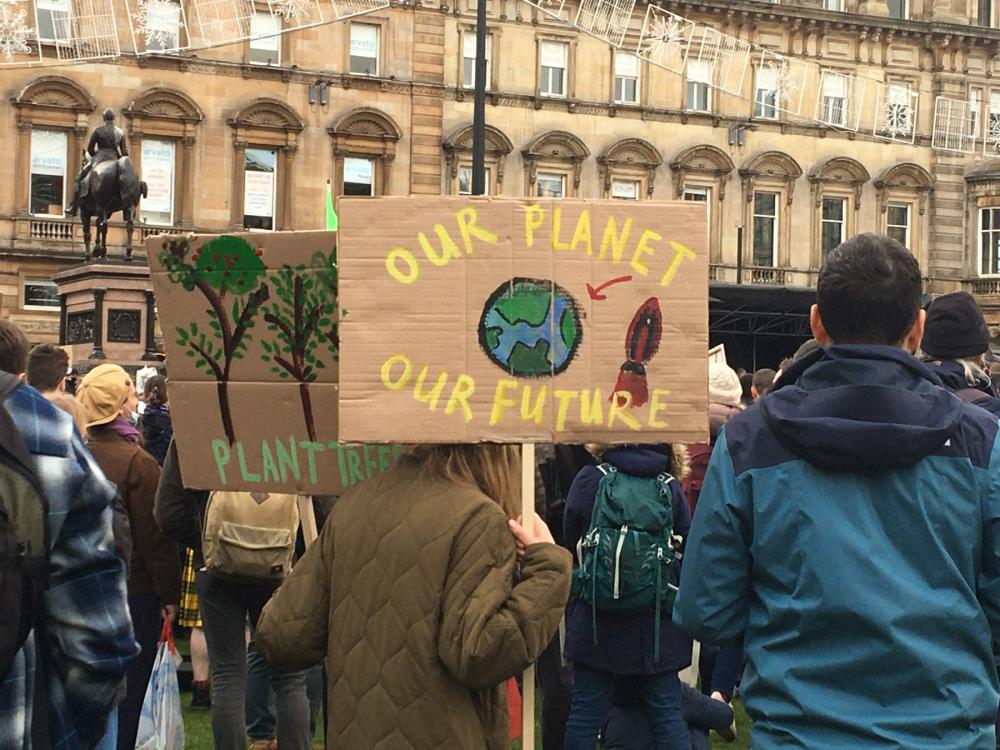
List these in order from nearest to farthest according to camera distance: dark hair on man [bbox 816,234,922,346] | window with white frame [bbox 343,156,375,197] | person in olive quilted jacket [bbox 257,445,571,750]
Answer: dark hair on man [bbox 816,234,922,346]
person in olive quilted jacket [bbox 257,445,571,750]
window with white frame [bbox 343,156,375,197]

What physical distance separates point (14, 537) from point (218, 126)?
1329 inches

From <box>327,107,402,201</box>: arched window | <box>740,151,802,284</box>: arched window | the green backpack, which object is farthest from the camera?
<box>740,151,802,284</box>: arched window

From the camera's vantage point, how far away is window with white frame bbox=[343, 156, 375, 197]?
37594mm

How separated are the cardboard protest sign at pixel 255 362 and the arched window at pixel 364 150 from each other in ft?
106

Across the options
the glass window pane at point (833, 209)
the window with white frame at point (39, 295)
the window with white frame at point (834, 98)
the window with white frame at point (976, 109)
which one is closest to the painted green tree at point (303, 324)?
the window with white frame at point (39, 295)

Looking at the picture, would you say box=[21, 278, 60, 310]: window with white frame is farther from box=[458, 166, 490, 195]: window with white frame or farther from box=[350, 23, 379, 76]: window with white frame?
box=[458, 166, 490, 195]: window with white frame

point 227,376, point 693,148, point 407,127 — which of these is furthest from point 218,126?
point 227,376

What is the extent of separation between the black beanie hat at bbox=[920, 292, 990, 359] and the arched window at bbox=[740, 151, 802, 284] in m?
36.5

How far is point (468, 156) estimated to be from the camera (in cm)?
3928

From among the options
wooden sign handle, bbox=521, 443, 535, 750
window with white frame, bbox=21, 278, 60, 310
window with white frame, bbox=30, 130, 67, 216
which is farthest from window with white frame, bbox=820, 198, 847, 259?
wooden sign handle, bbox=521, 443, 535, 750

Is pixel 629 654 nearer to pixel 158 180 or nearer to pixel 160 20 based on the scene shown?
pixel 160 20

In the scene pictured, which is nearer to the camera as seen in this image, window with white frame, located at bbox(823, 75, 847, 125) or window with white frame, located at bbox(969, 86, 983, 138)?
window with white frame, located at bbox(969, 86, 983, 138)

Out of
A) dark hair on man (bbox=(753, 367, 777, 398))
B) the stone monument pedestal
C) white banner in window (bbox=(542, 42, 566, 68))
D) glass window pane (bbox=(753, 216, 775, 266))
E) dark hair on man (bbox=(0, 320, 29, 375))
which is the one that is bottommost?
dark hair on man (bbox=(753, 367, 777, 398))

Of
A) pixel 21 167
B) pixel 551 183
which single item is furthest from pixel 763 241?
pixel 21 167
